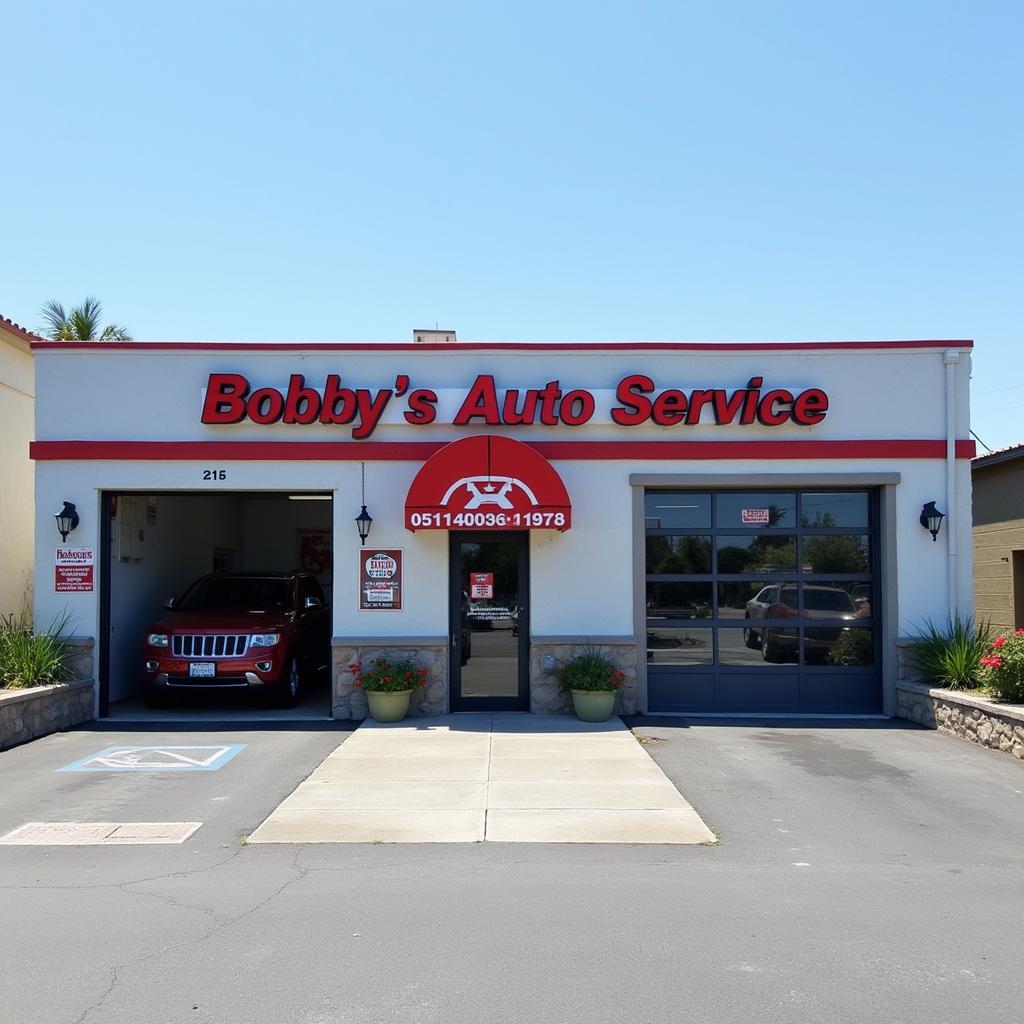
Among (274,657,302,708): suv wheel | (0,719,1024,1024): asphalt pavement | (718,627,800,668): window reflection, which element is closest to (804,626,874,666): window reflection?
(718,627,800,668): window reflection

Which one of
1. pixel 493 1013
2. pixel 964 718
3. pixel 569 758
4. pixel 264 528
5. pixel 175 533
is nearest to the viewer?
pixel 493 1013

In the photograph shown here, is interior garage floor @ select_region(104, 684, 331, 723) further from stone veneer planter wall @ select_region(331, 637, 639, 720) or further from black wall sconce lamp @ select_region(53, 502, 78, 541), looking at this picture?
black wall sconce lamp @ select_region(53, 502, 78, 541)

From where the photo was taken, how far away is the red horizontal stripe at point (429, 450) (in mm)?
13148

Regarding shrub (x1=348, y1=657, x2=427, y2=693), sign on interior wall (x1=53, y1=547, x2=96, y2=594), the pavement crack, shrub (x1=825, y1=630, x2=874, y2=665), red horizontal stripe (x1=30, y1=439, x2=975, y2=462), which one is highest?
red horizontal stripe (x1=30, y1=439, x2=975, y2=462)

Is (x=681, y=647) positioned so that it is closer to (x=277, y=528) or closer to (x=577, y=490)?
(x=577, y=490)

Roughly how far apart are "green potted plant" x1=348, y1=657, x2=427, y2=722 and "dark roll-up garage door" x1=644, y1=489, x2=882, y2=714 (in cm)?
317

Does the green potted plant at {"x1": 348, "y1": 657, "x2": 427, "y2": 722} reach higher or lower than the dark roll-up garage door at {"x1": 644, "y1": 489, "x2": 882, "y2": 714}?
lower

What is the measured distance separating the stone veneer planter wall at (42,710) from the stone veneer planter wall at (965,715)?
1031 centimetres

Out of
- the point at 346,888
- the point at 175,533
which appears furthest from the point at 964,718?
the point at 175,533

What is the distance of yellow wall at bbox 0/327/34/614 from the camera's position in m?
15.2

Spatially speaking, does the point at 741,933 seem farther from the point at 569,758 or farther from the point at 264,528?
the point at 264,528

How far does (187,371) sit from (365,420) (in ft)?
7.97

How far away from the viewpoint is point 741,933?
A: 214 inches

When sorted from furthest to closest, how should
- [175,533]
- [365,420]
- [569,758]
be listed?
[175,533], [365,420], [569,758]
